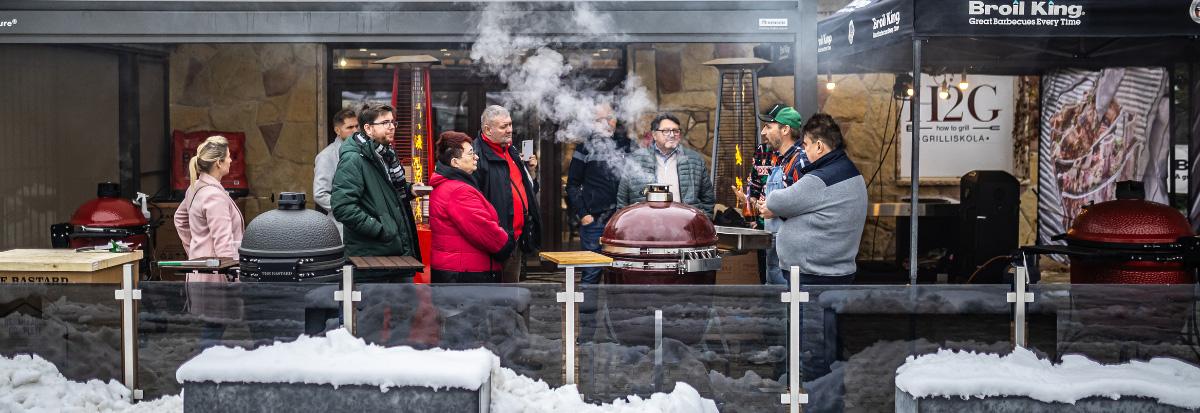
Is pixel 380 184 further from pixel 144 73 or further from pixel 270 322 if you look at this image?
pixel 144 73

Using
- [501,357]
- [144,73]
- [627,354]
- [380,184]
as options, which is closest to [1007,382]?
[627,354]

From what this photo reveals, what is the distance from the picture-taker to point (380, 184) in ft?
22.6

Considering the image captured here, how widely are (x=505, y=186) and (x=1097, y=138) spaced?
257 inches

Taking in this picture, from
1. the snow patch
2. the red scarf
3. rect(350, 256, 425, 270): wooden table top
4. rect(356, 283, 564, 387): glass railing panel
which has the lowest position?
the snow patch

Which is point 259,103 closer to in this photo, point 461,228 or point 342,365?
point 461,228

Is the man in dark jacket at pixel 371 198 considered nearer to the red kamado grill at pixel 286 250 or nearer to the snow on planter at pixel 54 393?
the red kamado grill at pixel 286 250

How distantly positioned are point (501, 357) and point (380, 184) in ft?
6.54

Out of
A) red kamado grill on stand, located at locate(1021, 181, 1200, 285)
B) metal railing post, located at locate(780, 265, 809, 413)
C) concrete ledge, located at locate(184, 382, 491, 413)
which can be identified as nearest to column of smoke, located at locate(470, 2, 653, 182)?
red kamado grill on stand, located at locate(1021, 181, 1200, 285)

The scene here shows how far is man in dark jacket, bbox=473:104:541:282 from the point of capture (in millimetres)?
7191

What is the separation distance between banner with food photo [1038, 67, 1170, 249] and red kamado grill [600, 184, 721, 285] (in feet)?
18.0

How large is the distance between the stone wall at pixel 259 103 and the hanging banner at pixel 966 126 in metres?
5.75

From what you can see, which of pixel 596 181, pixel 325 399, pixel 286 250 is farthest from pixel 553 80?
pixel 325 399

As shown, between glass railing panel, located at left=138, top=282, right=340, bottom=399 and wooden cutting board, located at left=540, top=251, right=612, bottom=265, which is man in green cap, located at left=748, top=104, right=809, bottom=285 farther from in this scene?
glass railing panel, located at left=138, top=282, right=340, bottom=399

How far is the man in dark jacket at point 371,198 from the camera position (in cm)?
669
